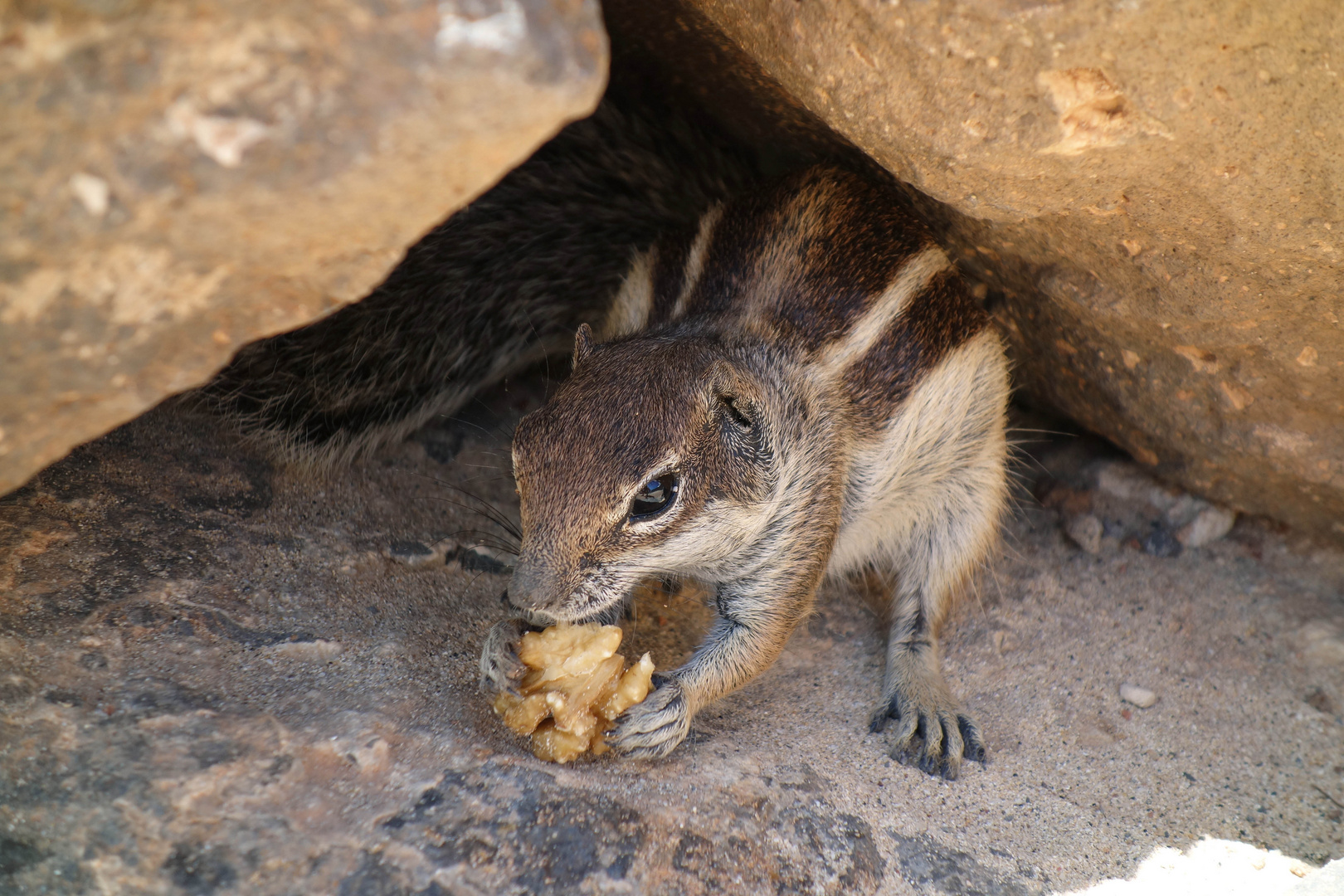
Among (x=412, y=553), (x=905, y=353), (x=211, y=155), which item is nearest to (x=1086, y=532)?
(x=905, y=353)

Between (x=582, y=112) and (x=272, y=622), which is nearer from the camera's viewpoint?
(x=582, y=112)

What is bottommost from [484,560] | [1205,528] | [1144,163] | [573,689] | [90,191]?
[484,560]

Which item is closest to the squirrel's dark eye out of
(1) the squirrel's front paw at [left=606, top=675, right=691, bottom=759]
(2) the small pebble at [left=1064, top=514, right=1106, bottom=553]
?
(1) the squirrel's front paw at [left=606, top=675, right=691, bottom=759]

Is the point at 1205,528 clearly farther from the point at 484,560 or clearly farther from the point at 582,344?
the point at 484,560

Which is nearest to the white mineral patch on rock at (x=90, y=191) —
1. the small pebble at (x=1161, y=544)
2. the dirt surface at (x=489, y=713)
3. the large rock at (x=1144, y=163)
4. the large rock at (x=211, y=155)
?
the large rock at (x=211, y=155)

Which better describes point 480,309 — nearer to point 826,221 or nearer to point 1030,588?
point 826,221

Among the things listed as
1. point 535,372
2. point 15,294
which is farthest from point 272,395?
point 15,294

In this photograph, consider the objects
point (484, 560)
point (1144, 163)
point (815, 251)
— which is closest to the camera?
point (1144, 163)
